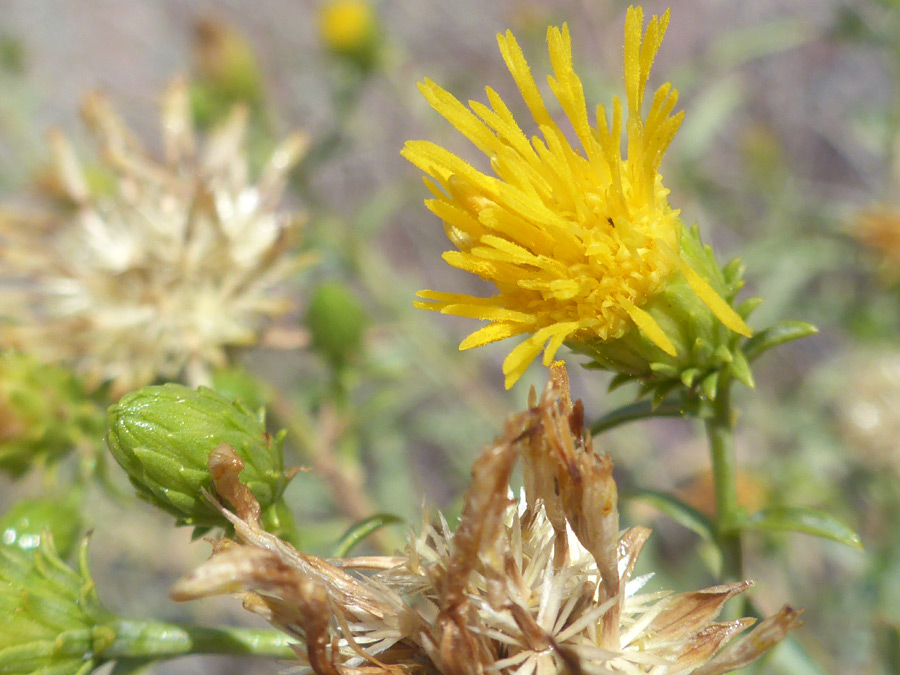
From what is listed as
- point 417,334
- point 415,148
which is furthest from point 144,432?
point 417,334

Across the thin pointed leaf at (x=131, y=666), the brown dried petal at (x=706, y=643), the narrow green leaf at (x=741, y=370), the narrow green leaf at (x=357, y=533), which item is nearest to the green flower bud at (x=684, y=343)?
the narrow green leaf at (x=741, y=370)

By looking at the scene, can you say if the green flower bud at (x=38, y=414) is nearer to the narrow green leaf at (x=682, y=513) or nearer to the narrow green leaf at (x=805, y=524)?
the narrow green leaf at (x=682, y=513)

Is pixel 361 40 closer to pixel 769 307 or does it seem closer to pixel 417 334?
pixel 417 334

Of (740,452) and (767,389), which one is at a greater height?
(767,389)

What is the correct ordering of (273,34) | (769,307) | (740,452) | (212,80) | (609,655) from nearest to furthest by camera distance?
(609,655)
(769,307)
(212,80)
(740,452)
(273,34)

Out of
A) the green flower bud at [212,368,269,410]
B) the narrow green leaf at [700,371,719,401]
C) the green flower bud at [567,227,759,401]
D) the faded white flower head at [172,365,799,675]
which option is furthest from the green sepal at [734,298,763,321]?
the green flower bud at [212,368,269,410]

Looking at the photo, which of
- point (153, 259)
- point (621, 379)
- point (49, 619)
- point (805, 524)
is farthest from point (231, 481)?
point (153, 259)

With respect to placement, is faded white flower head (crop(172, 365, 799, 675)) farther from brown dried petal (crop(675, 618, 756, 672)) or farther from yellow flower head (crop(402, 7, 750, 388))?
yellow flower head (crop(402, 7, 750, 388))
